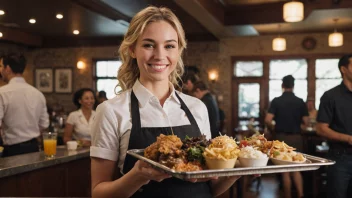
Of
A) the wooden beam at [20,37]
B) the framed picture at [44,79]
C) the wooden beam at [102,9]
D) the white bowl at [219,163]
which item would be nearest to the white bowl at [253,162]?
the white bowl at [219,163]

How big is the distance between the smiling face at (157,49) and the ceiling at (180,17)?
16.5ft

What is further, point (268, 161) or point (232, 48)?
point (232, 48)

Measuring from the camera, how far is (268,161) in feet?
4.99

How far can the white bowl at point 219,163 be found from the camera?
129 cm

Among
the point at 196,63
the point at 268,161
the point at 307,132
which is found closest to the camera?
the point at 268,161

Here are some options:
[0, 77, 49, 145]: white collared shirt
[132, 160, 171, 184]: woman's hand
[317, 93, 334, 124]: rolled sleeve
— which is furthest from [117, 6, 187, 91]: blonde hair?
[0, 77, 49, 145]: white collared shirt

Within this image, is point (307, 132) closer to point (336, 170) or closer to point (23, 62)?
point (336, 170)

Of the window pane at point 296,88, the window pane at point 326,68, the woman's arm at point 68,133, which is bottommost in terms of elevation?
the woman's arm at point 68,133

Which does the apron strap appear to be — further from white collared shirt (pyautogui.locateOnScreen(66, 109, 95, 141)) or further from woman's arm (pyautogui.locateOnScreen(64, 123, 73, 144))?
woman's arm (pyautogui.locateOnScreen(64, 123, 73, 144))

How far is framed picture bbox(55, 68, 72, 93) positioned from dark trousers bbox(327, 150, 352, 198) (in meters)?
10.2

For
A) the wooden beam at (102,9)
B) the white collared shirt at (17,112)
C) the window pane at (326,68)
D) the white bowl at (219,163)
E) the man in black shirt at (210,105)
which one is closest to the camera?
the white bowl at (219,163)

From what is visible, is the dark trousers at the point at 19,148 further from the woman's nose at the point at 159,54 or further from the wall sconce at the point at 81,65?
the wall sconce at the point at 81,65

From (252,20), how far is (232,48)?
89.1 inches

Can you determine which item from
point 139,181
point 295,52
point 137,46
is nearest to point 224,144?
point 139,181
